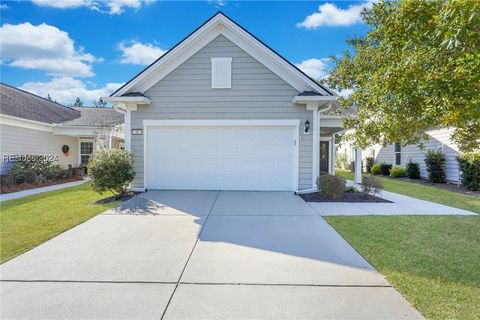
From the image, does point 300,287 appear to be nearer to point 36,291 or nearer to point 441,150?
point 36,291

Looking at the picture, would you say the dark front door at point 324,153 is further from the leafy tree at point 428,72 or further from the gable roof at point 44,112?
the gable roof at point 44,112

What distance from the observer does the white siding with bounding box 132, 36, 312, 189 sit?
9.92m

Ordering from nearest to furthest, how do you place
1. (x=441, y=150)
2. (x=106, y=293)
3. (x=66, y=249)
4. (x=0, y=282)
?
(x=106, y=293)
(x=0, y=282)
(x=66, y=249)
(x=441, y=150)

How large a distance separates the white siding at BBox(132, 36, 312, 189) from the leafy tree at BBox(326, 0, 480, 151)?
521 cm

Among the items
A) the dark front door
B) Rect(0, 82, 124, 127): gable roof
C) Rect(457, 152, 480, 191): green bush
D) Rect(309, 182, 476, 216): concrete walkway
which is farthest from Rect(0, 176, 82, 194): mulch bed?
Rect(457, 152, 480, 191): green bush

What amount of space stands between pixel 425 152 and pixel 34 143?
2255 cm

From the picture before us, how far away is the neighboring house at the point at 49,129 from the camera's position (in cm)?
1262

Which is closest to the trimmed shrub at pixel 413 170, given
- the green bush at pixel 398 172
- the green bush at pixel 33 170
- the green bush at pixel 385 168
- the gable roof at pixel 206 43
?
the green bush at pixel 398 172

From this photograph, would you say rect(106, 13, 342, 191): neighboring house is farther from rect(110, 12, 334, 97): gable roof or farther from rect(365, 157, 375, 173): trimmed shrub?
rect(365, 157, 375, 173): trimmed shrub

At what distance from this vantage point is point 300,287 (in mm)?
3252

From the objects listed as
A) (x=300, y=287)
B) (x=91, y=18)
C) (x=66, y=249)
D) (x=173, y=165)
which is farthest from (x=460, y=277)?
(x=91, y=18)

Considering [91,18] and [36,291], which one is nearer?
[36,291]

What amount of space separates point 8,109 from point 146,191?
358 inches

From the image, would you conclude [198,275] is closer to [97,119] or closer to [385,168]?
[97,119]
